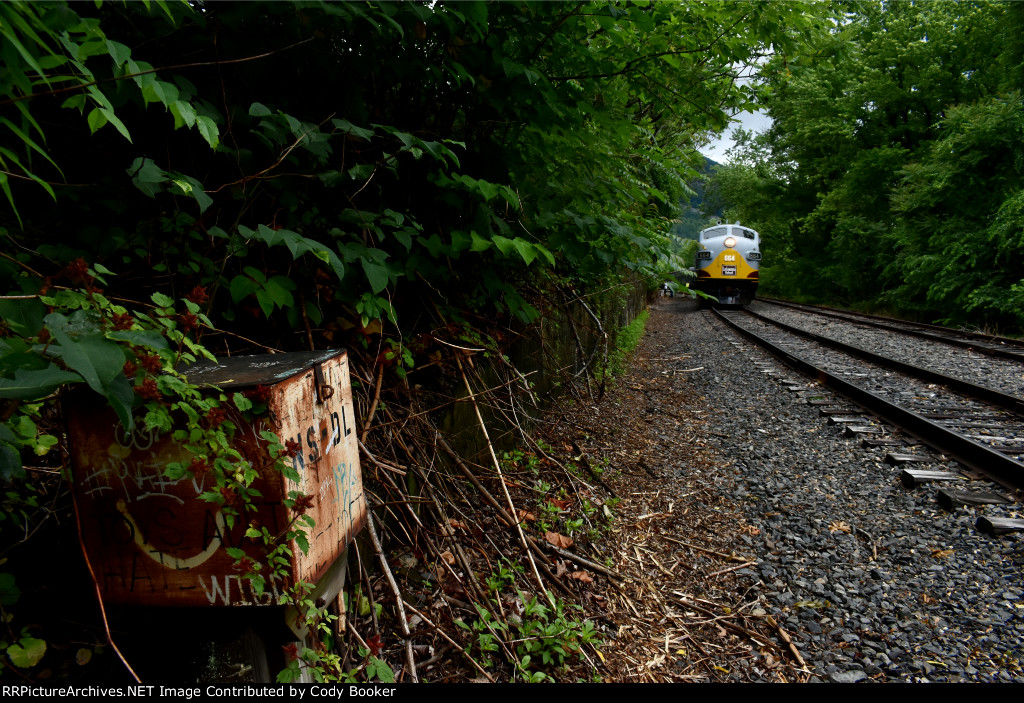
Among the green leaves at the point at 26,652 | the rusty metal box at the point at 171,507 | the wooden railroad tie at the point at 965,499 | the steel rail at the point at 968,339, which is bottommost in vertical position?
the wooden railroad tie at the point at 965,499

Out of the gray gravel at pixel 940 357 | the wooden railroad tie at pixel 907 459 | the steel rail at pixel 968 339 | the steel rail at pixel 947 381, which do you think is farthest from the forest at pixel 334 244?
the steel rail at pixel 968 339

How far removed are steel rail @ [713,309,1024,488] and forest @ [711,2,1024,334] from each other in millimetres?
3100

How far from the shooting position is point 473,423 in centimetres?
303

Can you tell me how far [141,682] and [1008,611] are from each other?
3416 millimetres

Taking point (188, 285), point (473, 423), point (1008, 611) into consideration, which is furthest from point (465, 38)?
point (1008, 611)

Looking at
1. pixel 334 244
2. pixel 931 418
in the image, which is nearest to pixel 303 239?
pixel 334 244

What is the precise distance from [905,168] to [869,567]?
1609 cm

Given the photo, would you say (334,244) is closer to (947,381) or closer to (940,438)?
(940,438)

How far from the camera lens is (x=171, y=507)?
1.26 meters

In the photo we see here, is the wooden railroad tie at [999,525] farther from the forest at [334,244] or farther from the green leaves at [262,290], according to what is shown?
the green leaves at [262,290]

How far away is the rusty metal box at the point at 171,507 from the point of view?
1.22 m

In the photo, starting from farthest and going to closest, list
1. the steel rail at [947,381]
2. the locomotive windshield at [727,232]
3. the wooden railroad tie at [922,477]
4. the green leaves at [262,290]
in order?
the locomotive windshield at [727,232], the steel rail at [947,381], the wooden railroad tie at [922,477], the green leaves at [262,290]

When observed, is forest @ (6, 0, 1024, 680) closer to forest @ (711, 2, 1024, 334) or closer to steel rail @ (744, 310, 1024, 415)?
forest @ (711, 2, 1024, 334)

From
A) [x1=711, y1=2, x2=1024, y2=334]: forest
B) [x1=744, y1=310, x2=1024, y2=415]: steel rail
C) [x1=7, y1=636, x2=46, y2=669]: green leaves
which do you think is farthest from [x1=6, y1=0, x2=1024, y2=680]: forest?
[x1=744, y1=310, x2=1024, y2=415]: steel rail
